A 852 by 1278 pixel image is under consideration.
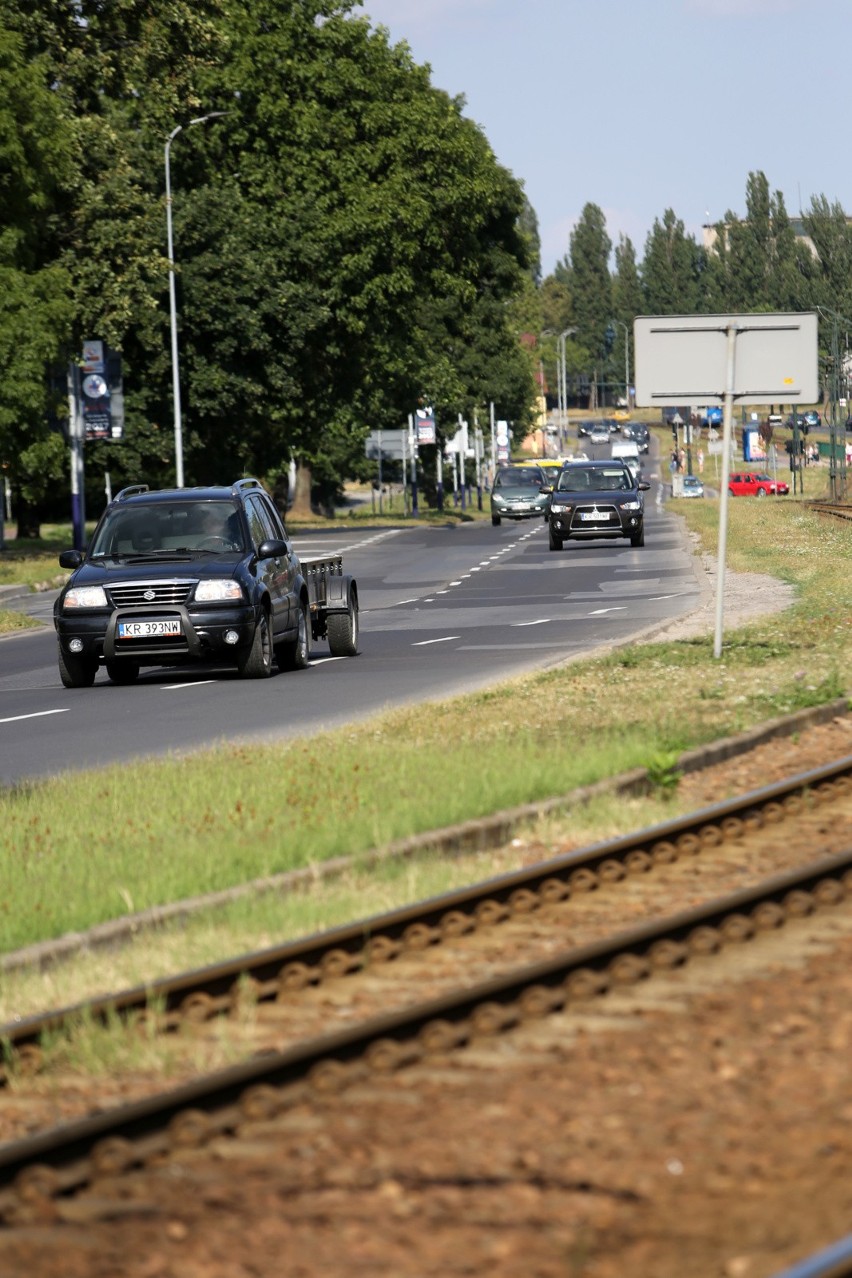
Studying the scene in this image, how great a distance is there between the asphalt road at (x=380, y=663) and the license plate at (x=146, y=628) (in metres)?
0.54

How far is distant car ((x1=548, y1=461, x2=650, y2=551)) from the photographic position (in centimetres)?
4903

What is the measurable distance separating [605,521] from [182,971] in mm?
41843

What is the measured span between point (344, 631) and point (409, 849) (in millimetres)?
13826

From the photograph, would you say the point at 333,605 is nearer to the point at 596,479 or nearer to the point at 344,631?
the point at 344,631

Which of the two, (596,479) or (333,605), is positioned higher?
(596,479)

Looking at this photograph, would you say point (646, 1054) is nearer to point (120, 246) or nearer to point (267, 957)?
point (267, 957)

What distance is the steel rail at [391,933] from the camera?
693 cm

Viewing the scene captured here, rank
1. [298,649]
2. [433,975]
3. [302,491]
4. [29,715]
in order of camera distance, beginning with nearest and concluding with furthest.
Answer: [433,975] < [29,715] < [298,649] < [302,491]

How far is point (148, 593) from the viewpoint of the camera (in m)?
20.4

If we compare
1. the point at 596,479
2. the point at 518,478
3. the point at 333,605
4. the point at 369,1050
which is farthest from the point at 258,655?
the point at 518,478

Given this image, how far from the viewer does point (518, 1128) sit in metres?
5.40

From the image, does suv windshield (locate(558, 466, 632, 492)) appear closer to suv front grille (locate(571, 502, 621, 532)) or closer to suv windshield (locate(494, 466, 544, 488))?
suv front grille (locate(571, 502, 621, 532))

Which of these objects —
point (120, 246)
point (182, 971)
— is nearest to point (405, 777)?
point (182, 971)

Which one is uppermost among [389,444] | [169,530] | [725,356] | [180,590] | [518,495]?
[725,356]
